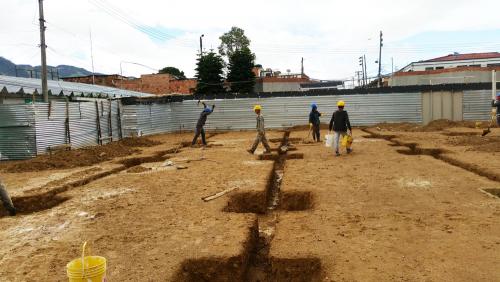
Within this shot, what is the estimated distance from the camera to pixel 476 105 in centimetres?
2361

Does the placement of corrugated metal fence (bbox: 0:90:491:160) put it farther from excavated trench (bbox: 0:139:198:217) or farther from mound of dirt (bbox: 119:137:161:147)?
excavated trench (bbox: 0:139:198:217)

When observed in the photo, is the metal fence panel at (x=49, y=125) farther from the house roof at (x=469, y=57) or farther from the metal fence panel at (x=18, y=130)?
the house roof at (x=469, y=57)

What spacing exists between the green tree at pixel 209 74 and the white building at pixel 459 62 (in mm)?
28375

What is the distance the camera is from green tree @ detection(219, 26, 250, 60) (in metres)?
53.1

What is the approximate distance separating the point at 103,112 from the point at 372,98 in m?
15.2

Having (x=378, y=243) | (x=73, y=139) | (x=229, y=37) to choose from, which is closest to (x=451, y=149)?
(x=378, y=243)

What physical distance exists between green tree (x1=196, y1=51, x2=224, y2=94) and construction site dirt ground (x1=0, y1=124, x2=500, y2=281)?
29295 millimetres

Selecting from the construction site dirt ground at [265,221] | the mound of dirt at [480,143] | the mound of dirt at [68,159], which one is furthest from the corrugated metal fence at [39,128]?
the mound of dirt at [480,143]

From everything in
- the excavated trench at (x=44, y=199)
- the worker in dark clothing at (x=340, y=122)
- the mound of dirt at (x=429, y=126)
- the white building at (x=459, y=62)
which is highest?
the white building at (x=459, y=62)

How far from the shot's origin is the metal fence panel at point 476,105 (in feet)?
77.1

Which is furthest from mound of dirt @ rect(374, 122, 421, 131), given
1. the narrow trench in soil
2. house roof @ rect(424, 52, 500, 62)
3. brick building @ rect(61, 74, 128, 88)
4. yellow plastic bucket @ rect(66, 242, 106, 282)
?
house roof @ rect(424, 52, 500, 62)

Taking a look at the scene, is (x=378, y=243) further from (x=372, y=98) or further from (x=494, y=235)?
(x=372, y=98)

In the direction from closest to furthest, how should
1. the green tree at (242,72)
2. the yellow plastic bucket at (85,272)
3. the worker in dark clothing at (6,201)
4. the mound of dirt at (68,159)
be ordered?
1. the yellow plastic bucket at (85,272)
2. the worker in dark clothing at (6,201)
3. the mound of dirt at (68,159)
4. the green tree at (242,72)

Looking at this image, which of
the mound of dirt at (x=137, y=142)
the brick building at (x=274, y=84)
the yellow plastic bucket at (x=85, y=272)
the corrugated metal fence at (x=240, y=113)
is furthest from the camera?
the brick building at (x=274, y=84)
